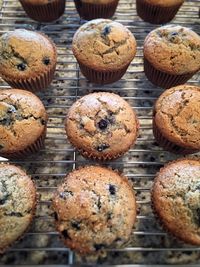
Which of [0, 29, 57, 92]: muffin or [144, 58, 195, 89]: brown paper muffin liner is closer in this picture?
[0, 29, 57, 92]: muffin

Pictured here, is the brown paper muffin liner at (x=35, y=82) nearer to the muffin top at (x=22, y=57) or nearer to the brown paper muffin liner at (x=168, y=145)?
the muffin top at (x=22, y=57)

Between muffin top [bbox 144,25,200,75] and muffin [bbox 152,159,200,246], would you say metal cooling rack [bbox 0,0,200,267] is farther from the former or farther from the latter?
muffin top [bbox 144,25,200,75]

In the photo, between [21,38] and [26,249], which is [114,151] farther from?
[21,38]

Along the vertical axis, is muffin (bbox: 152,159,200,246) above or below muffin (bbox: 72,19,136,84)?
below

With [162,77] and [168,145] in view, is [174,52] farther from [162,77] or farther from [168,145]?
[168,145]

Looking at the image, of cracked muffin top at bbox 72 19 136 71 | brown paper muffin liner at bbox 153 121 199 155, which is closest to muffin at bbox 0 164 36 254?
brown paper muffin liner at bbox 153 121 199 155

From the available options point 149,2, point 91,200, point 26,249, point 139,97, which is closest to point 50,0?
point 149,2
